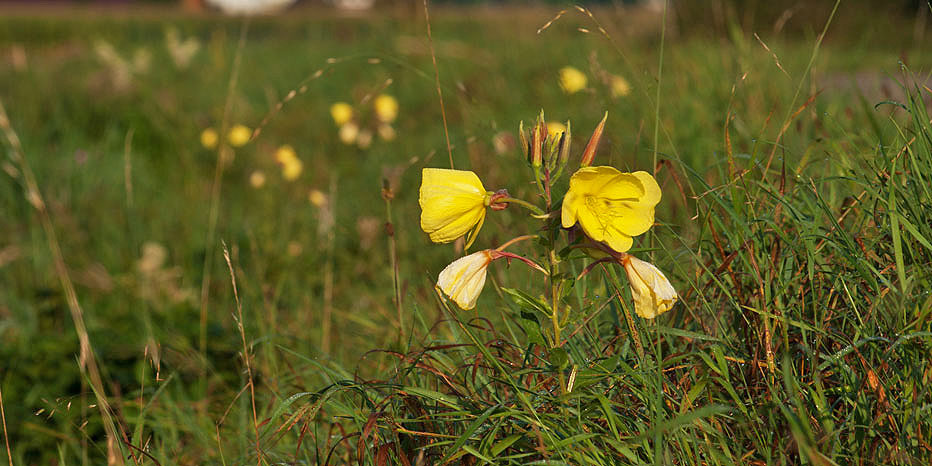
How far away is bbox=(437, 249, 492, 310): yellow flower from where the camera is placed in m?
1.23

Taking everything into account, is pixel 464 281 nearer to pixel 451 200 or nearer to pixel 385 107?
pixel 451 200

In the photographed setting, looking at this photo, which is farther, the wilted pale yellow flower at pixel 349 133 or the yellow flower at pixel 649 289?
the wilted pale yellow flower at pixel 349 133

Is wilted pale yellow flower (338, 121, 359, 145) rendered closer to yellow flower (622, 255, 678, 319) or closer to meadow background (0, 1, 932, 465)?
meadow background (0, 1, 932, 465)

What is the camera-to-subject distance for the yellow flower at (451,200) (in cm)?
122

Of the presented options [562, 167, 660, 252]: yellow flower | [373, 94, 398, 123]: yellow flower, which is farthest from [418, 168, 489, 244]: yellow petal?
[373, 94, 398, 123]: yellow flower

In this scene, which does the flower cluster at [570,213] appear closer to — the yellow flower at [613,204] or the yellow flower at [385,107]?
the yellow flower at [613,204]

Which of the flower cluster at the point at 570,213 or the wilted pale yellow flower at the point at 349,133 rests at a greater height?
the flower cluster at the point at 570,213

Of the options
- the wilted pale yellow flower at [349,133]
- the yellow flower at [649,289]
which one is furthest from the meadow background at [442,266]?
the wilted pale yellow flower at [349,133]

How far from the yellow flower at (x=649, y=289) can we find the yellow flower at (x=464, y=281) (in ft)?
0.78

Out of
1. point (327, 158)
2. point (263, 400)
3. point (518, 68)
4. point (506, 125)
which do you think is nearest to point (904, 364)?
point (263, 400)

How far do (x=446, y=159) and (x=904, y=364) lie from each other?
276 centimetres

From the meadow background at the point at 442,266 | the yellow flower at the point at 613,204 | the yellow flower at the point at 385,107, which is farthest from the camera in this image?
the yellow flower at the point at 385,107

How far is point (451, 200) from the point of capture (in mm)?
1218

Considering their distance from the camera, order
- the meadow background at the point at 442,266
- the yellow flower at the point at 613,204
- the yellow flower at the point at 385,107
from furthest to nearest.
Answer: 1. the yellow flower at the point at 385,107
2. the meadow background at the point at 442,266
3. the yellow flower at the point at 613,204
